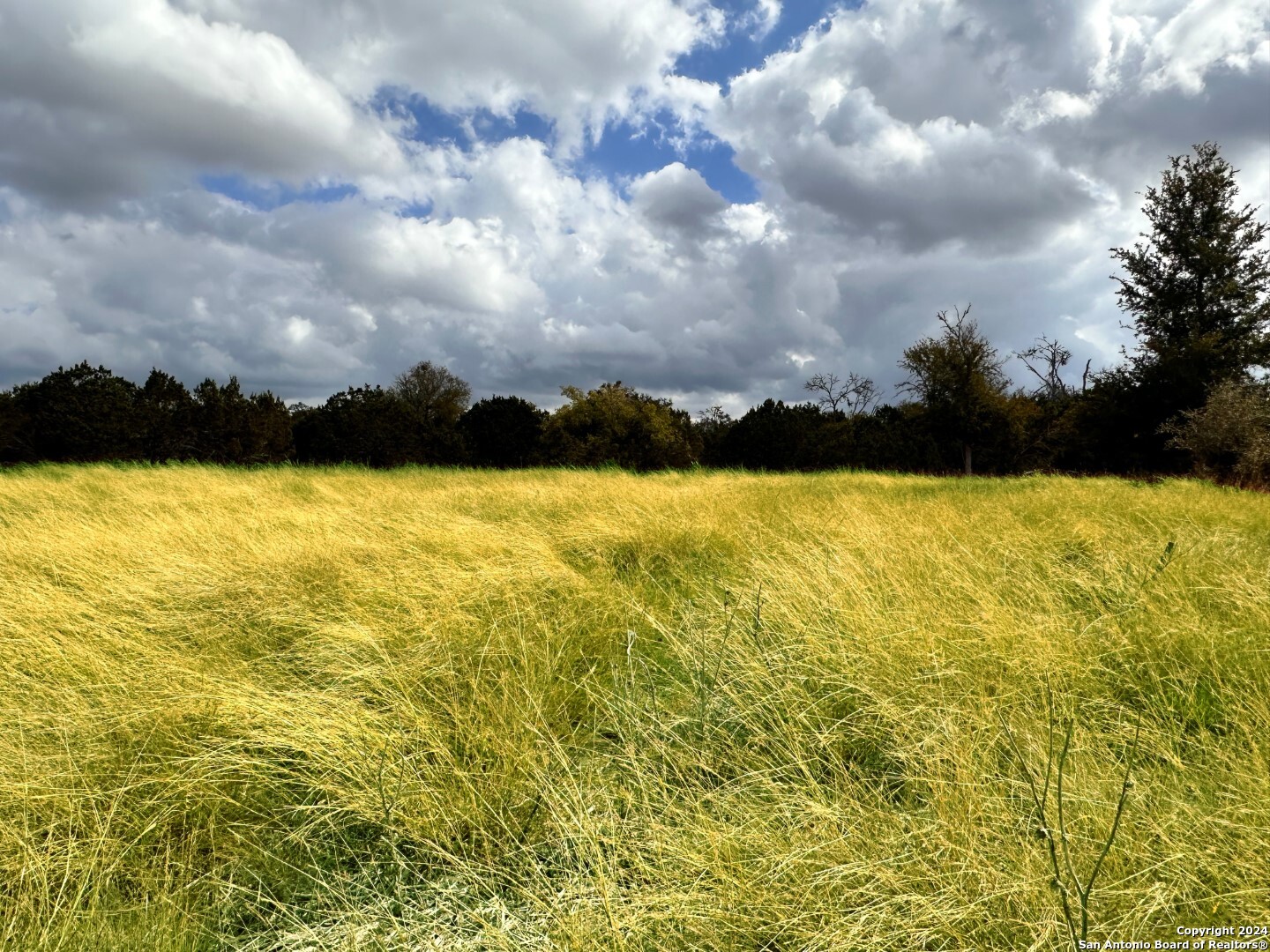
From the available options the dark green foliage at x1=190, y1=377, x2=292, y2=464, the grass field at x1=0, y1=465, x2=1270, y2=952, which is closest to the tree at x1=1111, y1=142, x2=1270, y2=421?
the grass field at x1=0, y1=465, x2=1270, y2=952

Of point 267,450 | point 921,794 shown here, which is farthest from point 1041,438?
point 267,450

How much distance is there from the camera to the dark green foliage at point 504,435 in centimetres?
2744

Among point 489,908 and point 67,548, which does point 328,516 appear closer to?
point 67,548

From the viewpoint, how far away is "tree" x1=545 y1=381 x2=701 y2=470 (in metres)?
25.6

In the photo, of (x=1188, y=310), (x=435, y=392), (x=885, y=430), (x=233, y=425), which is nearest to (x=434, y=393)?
(x=435, y=392)

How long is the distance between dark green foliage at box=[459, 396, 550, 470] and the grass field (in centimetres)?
2352

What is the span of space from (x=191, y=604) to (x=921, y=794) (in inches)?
148

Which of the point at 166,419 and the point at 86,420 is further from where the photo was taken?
the point at 166,419

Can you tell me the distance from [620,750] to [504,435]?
2615cm

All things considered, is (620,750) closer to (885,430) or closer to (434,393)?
(885,430)

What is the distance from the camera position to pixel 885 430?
29891mm

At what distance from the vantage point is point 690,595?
12.4 feet

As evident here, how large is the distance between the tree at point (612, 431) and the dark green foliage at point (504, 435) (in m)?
1.24

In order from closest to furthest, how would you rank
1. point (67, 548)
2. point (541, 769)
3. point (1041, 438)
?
point (541, 769), point (67, 548), point (1041, 438)
